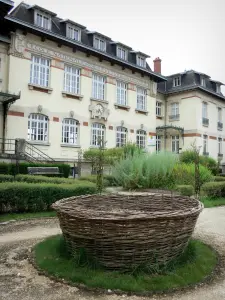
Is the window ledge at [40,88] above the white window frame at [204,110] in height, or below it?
below

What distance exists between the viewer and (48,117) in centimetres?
1958

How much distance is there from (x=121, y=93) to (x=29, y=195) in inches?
712

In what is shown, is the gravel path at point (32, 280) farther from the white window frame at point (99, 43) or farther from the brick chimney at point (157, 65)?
the brick chimney at point (157, 65)

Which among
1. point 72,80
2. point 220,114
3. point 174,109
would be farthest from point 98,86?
point 220,114

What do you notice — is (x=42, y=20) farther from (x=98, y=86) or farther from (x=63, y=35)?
(x=98, y=86)

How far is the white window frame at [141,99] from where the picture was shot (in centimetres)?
2603

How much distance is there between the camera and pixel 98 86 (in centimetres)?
2286

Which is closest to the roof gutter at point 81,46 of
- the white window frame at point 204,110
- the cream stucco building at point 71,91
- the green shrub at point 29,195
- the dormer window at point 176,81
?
the cream stucco building at point 71,91

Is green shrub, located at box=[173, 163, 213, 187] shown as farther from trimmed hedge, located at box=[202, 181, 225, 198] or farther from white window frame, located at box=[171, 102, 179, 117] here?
white window frame, located at box=[171, 102, 179, 117]

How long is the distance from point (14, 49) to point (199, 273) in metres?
17.7

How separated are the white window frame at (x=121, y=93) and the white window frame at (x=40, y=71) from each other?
21.4 ft

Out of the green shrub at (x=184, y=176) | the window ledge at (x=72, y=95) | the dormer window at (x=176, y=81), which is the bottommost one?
the green shrub at (x=184, y=176)

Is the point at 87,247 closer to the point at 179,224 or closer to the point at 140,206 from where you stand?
the point at 179,224

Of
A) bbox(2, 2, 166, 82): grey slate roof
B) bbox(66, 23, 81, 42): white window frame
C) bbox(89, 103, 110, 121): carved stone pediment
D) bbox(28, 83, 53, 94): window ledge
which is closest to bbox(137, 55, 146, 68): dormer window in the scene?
bbox(2, 2, 166, 82): grey slate roof
